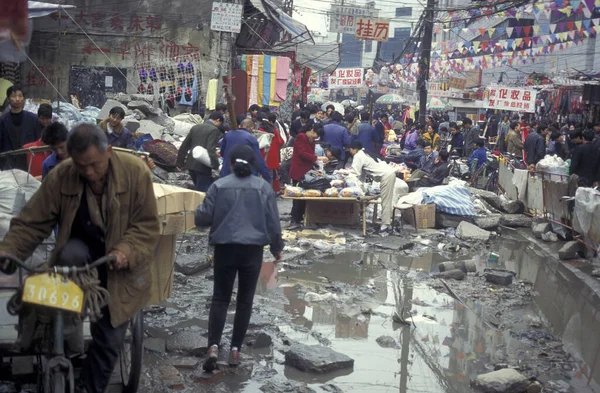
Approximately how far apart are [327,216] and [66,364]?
30.8ft

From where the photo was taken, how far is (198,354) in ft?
20.5

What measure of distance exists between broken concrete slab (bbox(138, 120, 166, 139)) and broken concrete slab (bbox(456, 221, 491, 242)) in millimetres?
8497

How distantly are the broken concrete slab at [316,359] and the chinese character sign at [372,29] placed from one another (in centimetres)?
2328

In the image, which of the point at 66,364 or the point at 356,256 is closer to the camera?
the point at 66,364

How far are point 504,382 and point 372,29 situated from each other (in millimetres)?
23990

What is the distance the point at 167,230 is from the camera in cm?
572

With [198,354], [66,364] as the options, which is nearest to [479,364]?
Result: [198,354]

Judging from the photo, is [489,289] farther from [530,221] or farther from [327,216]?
[530,221]

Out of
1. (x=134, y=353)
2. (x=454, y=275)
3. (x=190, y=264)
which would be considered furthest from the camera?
(x=454, y=275)

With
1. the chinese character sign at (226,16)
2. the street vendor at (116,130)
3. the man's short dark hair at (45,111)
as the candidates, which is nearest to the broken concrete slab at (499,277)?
the street vendor at (116,130)

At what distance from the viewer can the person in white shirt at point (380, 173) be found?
41.2ft

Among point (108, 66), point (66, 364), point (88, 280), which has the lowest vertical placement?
point (66, 364)

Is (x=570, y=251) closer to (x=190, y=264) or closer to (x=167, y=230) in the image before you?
(x=190, y=264)

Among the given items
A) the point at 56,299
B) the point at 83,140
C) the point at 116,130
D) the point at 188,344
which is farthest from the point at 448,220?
the point at 56,299
